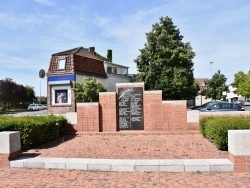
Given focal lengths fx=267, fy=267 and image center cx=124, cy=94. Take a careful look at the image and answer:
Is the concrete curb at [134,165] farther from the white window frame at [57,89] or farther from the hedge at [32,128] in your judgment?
the white window frame at [57,89]

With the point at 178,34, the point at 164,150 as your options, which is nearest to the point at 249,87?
the point at 178,34

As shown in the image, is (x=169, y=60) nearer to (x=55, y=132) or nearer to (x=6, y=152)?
(x=55, y=132)

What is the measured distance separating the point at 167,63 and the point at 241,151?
997 inches

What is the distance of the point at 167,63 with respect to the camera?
31.1 meters

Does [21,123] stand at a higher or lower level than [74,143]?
higher

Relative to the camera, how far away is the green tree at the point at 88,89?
25938mm

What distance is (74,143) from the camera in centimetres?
1064

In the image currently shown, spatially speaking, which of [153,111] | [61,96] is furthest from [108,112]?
[61,96]

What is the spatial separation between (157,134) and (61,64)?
18.8 meters

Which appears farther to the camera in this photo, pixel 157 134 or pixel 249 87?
pixel 249 87

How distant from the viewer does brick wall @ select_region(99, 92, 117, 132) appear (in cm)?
1311

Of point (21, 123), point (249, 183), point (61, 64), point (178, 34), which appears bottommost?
point (249, 183)

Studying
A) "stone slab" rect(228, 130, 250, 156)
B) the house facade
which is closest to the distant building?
the house facade

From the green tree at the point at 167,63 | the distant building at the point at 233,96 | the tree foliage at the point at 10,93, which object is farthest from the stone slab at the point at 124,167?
the distant building at the point at 233,96
